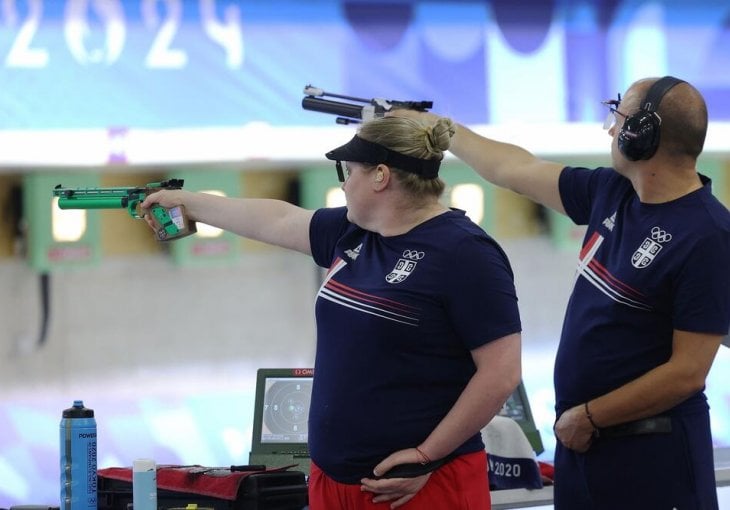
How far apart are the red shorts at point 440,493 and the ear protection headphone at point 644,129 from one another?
1.99 feet

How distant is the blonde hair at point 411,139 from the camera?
1.77m

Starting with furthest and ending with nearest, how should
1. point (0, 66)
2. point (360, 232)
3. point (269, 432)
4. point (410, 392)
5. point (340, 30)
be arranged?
point (340, 30)
point (0, 66)
point (269, 432)
point (360, 232)
point (410, 392)

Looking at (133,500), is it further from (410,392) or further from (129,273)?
(129,273)

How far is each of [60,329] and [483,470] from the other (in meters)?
2.17

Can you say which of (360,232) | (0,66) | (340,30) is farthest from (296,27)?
(360,232)

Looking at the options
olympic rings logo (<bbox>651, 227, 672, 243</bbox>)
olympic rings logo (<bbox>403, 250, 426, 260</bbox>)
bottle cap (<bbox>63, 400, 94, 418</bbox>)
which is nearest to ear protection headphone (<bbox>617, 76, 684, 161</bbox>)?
olympic rings logo (<bbox>651, 227, 672, 243</bbox>)

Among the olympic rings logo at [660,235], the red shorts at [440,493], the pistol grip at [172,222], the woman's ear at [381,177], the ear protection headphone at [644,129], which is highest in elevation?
the ear protection headphone at [644,129]

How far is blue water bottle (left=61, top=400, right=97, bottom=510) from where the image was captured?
193cm

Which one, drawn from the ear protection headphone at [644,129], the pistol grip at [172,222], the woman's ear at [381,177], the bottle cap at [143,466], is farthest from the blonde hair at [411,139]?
the bottle cap at [143,466]

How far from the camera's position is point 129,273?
3680 millimetres

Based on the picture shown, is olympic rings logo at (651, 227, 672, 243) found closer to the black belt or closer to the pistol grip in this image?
the black belt

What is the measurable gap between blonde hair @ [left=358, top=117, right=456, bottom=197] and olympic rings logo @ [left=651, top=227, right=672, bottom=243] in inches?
16.5

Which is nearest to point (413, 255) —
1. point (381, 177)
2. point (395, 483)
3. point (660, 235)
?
point (381, 177)

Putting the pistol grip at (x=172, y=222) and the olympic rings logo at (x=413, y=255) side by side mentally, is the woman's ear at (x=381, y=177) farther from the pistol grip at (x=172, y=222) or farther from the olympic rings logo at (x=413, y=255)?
the pistol grip at (x=172, y=222)
